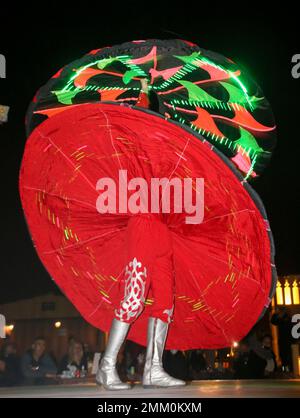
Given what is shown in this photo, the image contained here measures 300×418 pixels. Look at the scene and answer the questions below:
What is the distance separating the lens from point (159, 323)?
2756 millimetres

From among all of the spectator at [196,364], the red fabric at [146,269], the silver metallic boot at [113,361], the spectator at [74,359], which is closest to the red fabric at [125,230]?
the red fabric at [146,269]

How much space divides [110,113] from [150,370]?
1.39 m

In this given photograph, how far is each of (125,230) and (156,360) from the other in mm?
840

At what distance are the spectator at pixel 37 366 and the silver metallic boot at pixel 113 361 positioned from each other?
1545 millimetres

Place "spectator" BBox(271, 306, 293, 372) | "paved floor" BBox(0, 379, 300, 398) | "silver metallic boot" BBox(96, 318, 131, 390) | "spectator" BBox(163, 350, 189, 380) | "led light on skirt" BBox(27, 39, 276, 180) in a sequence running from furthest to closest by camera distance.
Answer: "spectator" BBox(271, 306, 293, 372)
"spectator" BBox(163, 350, 189, 380)
"led light on skirt" BBox(27, 39, 276, 180)
"silver metallic boot" BBox(96, 318, 131, 390)
"paved floor" BBox(0, 379, 300, 398)

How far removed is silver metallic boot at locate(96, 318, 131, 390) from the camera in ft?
8.42

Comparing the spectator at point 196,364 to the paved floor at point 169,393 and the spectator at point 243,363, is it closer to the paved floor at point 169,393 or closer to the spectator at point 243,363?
the spectator at point 243,363

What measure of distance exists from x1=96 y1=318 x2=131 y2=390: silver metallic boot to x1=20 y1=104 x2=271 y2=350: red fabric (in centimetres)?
63

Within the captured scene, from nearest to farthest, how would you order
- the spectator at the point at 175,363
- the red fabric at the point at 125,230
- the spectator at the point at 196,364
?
the red fabric at the point at 125,230, the spectator at the point at 175,363, the spectator at the point at 196,364

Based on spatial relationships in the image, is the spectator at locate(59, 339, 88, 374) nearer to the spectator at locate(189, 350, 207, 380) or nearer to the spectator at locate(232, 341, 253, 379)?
the spectator at locate(189, 350, 207, 380)

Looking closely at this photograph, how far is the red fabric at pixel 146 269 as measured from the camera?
2623 mm

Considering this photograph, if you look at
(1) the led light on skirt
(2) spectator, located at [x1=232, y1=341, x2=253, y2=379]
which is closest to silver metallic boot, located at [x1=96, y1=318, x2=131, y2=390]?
(1) the led light on skirt
